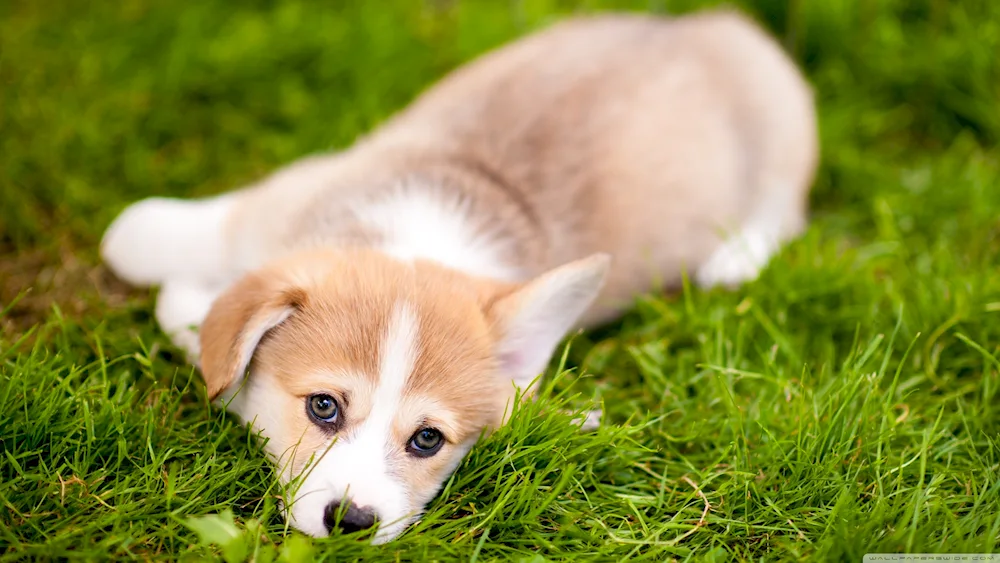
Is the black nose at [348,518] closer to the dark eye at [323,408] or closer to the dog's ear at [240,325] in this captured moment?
the dark eye at [323,408]

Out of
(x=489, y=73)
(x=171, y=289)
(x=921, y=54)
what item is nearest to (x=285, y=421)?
(x=171, y=289)

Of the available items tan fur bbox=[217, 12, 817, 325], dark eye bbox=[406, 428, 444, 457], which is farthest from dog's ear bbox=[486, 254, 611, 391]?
tan fur bbox=[217, 12, 817, 325]

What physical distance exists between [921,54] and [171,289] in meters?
3.84

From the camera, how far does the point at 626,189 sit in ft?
11.4

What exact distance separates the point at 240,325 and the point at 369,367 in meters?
0.39

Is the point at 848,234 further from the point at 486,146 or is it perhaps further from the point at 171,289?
the point at 171,289

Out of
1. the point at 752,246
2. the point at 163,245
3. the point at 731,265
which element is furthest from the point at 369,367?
the point at 752,246

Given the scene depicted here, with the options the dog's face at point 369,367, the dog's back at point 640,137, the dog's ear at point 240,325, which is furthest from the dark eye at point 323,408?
the dog's back at point 640,137

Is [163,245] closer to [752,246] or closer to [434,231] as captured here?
[434,231]

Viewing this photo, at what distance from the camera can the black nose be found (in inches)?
91.4

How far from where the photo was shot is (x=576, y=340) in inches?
137

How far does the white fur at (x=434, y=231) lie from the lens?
3021 millimetres

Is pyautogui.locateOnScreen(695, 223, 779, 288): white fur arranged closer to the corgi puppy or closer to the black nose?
the corgi puppy

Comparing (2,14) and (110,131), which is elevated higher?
(2,14)
